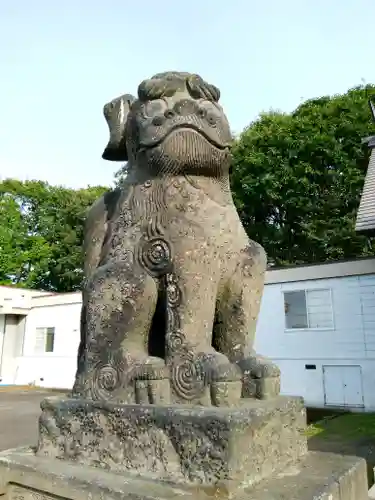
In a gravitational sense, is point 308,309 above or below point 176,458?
above

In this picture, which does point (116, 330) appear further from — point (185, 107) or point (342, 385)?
point (342, 385)

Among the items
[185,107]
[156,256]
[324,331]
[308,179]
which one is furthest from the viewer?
[308,179]

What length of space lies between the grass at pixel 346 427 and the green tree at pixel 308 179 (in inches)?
272

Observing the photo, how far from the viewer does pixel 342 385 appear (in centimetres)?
1066

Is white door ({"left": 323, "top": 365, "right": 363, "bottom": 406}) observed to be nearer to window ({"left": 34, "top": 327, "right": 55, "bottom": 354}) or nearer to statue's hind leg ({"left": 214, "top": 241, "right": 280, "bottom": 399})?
statue's hind leg ({"left": 214, "top": 241, "right": 280, "bottom": 399})

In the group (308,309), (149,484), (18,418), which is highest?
(308,309)

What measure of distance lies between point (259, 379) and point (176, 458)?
52 cm

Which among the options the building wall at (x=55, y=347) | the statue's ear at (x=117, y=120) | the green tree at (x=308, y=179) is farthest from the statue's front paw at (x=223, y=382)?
the building wall at (x=55, y=347)

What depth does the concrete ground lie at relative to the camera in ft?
25.7

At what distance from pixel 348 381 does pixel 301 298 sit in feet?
7.32

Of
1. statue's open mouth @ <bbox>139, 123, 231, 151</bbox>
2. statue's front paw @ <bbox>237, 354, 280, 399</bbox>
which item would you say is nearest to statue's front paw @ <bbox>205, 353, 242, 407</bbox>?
statue's front paw @ <bbox>237, 354, 280, 399</bbox>

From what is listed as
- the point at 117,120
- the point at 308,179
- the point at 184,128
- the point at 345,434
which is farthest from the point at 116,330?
the point at 308,179

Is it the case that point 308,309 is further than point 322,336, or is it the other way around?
point 308,309

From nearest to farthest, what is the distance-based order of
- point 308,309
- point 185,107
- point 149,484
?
point 149,484, point 185,107, point 308,309
